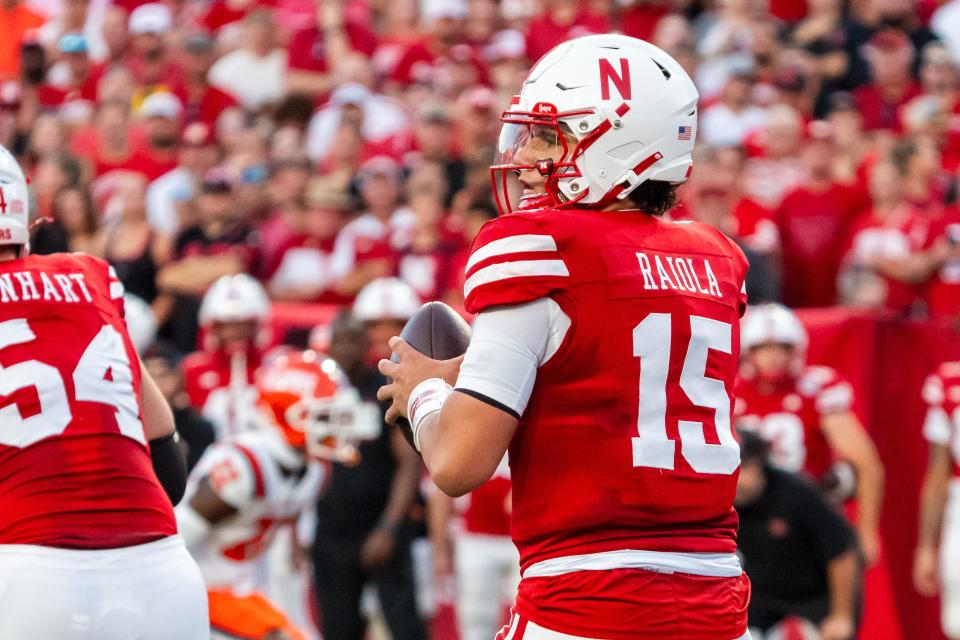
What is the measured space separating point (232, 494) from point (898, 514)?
140 inches

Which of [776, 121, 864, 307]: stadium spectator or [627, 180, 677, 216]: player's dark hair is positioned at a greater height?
[627, 180, 677, 216]: player's dark hair

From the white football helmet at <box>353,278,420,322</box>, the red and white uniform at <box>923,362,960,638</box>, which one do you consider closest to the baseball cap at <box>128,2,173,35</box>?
the white football helmet at <box>353,278,420,322</box>

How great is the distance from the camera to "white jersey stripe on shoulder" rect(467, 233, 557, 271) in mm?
2943

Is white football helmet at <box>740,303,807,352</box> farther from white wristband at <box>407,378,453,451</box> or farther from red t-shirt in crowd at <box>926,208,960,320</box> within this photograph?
white wristband at <box>407,378,453,451</box>

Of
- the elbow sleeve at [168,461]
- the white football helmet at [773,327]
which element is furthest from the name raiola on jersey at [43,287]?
the white football helmet at [773,327]

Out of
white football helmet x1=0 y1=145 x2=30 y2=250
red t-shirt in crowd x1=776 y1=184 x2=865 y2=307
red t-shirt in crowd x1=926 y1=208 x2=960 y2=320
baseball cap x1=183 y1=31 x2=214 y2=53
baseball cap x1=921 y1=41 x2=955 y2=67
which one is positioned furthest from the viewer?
baseball cap x1=183 y1=31 x2=214 y2=53

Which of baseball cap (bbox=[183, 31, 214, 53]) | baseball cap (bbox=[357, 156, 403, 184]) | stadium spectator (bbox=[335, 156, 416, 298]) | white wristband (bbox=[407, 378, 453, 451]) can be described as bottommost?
stadium spectator (bbox=[335, 156, 416, 298])

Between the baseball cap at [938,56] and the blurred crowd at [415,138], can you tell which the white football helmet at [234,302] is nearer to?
the blurred crowd at [415,138]

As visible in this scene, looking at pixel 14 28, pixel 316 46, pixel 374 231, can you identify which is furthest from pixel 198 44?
pixel 374 231

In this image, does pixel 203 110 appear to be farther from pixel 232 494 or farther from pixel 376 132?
pixel 232 494

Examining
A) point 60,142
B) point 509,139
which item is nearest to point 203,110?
point 60,142

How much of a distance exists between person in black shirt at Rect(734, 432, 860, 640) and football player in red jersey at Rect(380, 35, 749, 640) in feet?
10.9

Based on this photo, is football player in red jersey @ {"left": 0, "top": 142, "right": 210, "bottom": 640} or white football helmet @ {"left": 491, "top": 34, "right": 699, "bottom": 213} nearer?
white football helmet @ {"left": 491, "top": 34, "right": 699, "bottom": 213}

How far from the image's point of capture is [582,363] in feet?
9.78
